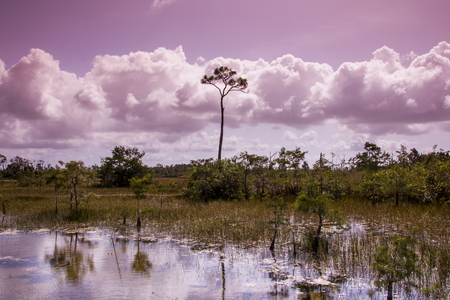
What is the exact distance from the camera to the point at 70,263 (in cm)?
739

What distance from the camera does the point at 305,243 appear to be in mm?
8469

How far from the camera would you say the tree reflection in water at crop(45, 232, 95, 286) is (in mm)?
6502

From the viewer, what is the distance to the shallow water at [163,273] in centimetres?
560

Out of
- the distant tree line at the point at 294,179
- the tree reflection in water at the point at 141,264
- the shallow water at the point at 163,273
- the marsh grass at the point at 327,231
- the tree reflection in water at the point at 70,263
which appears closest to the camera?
the shallow water at the point at 163,273

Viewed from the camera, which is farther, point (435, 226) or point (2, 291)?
point (435, 226)

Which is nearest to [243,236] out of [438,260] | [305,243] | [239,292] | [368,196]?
[305,243]

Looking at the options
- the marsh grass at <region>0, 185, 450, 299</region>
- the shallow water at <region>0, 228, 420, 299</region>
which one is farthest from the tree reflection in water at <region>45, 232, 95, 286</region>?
the marsh grass at <region>0, 185, 450, 299</region>

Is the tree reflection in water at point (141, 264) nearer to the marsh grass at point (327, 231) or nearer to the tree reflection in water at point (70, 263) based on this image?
the tree reflection in water at point (70, 263)

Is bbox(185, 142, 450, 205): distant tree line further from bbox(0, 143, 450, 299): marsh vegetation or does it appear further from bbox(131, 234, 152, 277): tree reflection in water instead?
bbox(131, 234, 152, 277): tree reflection in water

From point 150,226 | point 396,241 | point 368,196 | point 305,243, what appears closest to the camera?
point 396,241

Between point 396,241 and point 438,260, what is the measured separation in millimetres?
2506

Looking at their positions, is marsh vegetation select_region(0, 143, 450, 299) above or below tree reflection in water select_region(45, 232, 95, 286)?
above

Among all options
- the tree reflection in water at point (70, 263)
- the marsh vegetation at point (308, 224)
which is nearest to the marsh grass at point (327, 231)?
the marsh vegetation at point (308, 224)

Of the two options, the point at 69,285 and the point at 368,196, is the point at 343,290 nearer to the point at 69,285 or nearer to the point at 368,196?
the point at 69,285
